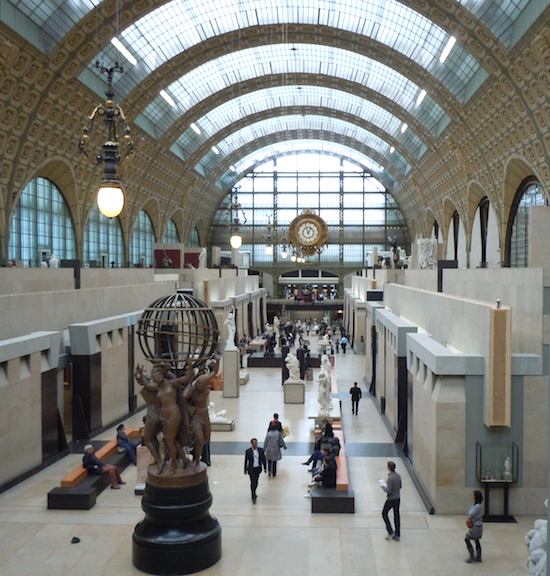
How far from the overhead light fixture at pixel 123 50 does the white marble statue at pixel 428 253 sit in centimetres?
1451

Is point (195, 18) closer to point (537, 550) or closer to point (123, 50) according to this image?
point (123, 50)

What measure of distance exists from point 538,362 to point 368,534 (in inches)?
153

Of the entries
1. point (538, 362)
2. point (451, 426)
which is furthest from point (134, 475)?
point (538, 362)

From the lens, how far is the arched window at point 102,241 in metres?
39.3

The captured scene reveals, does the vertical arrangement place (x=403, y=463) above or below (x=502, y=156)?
below

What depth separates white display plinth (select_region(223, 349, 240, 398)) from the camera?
84.3 feet

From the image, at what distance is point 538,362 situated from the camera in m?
12.4

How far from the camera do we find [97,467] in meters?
14.0

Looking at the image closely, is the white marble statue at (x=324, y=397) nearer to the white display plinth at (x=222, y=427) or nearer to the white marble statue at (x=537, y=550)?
the white display plinth at (x=222, y=427)

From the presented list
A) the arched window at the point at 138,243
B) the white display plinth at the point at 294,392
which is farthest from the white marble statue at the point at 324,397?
the arched window at the point at 138,243

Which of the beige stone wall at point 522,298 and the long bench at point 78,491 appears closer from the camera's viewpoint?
the beige stone wall at point 522,298

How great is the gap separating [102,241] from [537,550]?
36644 millimetres

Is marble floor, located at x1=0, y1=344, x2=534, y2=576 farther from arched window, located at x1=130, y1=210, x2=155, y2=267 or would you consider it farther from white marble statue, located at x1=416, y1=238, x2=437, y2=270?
arched window, located at x1=130, y1=210, x2=155, y2=267

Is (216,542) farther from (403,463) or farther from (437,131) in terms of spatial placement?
(437,131)
